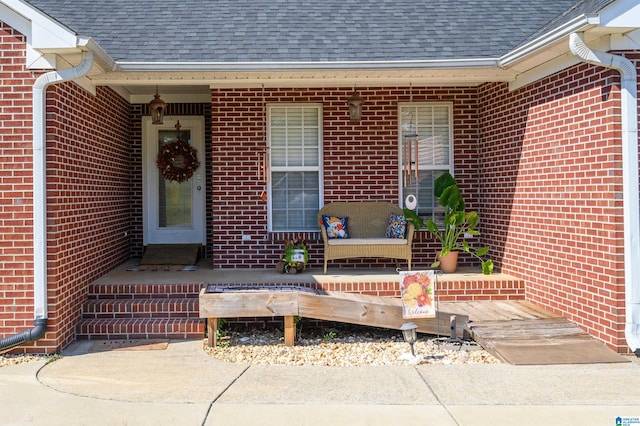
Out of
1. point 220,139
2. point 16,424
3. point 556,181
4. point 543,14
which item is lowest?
point 16,424

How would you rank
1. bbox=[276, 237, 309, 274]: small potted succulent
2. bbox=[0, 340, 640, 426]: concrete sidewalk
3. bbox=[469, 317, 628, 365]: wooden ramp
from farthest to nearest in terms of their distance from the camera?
bbox=[276, 237, 309, 274]: small potted succulent < bbox=[469, 317, 628, 365]: wooden ramp < bbox=[0, 340, 640, 426]: concrete sidewalk

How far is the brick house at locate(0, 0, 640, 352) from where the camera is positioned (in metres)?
6.09

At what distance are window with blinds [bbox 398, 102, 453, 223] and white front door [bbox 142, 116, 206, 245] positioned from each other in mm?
3572

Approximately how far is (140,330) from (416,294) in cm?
326

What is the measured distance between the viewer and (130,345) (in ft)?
21.9

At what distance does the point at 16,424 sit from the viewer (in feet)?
14.5

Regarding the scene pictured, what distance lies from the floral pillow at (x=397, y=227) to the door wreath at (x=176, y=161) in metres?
3.68

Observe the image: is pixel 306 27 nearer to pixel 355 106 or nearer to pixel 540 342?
pixel 355 106

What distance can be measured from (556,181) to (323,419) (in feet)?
13.9

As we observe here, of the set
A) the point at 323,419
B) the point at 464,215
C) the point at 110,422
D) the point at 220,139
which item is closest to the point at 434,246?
the point at 464,215

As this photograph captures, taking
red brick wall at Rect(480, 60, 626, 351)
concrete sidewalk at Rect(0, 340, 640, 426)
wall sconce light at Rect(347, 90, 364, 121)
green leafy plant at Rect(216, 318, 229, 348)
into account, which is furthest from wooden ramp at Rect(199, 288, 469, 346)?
wall sconce light at Rect(347, 90, 364, 121)

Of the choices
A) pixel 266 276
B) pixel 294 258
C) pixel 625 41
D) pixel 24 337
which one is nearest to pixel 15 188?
pixel 24 337

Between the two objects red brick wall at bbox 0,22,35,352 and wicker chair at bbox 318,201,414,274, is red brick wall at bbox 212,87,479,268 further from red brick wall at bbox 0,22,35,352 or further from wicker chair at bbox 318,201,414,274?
red brick wall at bbox 0,22,35,352

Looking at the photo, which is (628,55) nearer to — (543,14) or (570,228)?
(570,228)
